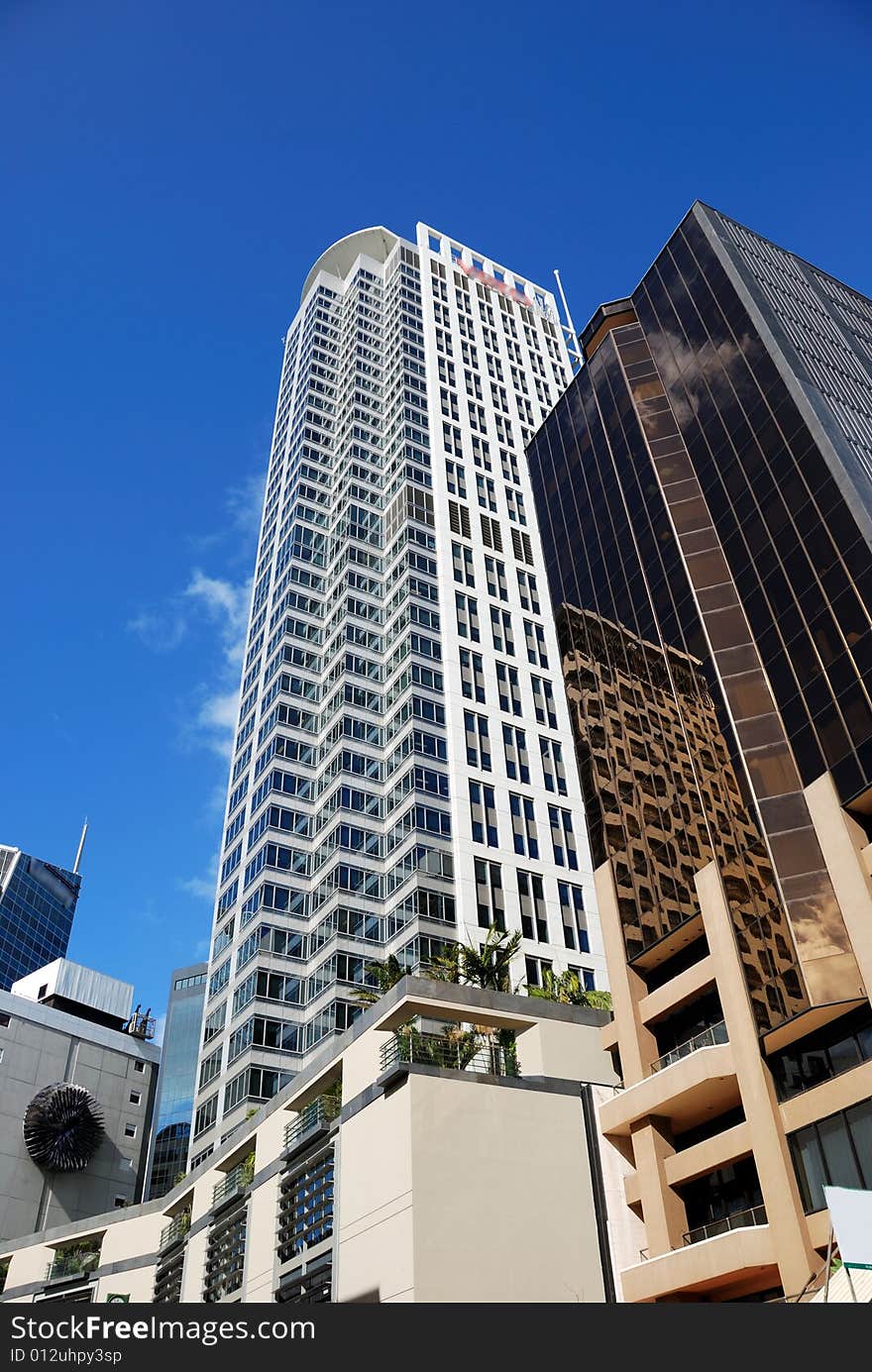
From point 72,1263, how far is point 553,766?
47068mm

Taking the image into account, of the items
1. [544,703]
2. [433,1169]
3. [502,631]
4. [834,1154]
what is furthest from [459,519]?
[834,1154]

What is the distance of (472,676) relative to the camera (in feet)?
275

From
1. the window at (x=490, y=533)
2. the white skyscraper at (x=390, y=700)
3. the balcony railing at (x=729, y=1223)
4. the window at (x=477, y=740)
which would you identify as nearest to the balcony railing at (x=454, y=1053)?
the balcony railing at (x=729, y=1223)

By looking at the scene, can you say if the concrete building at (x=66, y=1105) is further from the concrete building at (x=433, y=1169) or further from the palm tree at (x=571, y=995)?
the palm tree at (x=571, y=995)

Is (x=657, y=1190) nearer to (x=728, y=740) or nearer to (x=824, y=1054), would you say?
(x=824, y=1054)

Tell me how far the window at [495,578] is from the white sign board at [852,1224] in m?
69.9

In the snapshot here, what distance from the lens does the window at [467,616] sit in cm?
8675

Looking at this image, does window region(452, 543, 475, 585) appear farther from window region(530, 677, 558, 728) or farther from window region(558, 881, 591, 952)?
window region(558, 881, 591, 952)

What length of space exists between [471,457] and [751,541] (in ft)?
177

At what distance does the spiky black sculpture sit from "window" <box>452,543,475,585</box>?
5355 centimetres

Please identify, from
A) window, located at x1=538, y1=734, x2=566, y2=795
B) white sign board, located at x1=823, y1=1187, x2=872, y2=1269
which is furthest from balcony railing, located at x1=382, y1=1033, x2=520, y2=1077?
window, located at x1=538, y1=734, x2=566, y2=795

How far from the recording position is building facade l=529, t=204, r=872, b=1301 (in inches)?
1486

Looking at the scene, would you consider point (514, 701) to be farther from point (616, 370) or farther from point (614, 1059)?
point (614, 1059)

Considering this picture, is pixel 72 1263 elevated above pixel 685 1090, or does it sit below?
above
